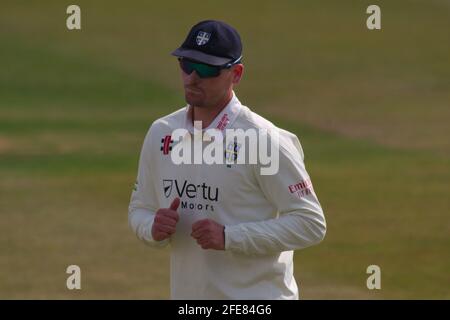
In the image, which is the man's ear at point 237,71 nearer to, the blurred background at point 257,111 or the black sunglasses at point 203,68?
the black sunglasses at point 203,68

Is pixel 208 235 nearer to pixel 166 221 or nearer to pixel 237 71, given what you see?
pixel 166 221

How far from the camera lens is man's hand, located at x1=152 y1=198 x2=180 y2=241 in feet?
20.2

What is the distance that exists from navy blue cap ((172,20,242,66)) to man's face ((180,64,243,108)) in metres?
0.07

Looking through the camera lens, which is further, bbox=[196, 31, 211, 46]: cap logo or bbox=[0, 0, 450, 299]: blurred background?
bbox=[0, 0, 450, 299]: blurred background

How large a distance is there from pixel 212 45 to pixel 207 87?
21 cm

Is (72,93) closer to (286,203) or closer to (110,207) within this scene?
(110,207)

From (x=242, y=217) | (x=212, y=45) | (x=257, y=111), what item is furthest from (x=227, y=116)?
(x=257, y=111)

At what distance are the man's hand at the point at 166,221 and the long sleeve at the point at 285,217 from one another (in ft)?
0.87

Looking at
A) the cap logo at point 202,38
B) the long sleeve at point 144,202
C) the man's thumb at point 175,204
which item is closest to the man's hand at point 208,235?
the man's thumb at point 175,204

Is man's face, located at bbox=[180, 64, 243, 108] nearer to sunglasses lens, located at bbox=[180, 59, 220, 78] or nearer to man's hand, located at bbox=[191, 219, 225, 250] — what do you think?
sunglasses lens, located at bbox=[180, 59, 220, 78]

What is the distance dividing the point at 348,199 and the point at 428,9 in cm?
2401

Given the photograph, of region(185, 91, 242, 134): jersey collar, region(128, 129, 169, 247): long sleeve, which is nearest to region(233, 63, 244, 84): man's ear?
region(185, 91, 242, 134): jersey collar
